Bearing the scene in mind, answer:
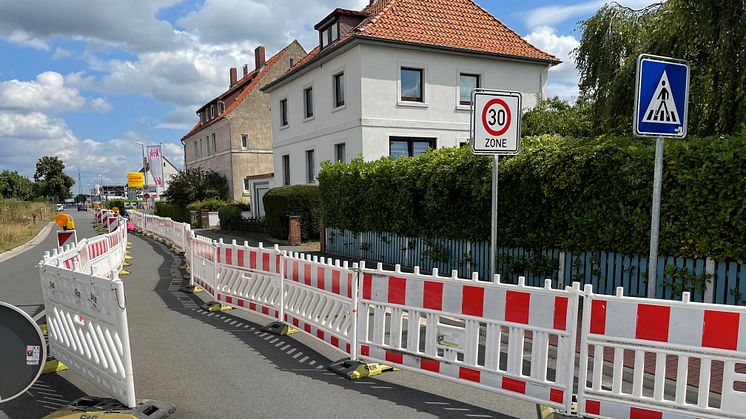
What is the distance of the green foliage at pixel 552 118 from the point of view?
56.5 feet

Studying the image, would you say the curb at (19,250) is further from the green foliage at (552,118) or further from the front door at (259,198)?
the green foliage at (552,118)

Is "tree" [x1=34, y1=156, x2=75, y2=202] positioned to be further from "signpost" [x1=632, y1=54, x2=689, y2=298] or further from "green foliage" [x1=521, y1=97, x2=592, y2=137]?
"signpost" [x1=632, y1=54, x2=689, y2=298]

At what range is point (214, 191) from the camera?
37.1m

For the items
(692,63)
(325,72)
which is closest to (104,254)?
(692,63)

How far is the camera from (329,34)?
2331cm

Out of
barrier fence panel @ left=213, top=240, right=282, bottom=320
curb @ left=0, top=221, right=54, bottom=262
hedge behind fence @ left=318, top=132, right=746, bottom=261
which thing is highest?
hedge behind fence @ left=318, top=132, right=746, bottom=261

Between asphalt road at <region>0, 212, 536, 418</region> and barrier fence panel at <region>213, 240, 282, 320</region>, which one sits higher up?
barrier fence panel at <region>213, 240, 282, 320</region>

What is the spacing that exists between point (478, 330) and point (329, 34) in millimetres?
21368

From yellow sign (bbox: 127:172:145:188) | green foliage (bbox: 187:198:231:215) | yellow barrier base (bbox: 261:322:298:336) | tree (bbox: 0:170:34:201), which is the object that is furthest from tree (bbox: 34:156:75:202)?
yellow barrier base (bbox: 261:322:298:336)

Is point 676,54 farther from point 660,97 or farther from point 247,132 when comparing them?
point 247,132

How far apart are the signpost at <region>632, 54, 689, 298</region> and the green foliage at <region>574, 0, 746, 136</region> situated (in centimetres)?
335

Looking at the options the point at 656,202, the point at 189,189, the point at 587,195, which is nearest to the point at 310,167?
the point at 189,189

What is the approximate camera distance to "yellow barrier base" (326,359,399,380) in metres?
5.04

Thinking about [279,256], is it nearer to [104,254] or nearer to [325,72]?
[104,254]
